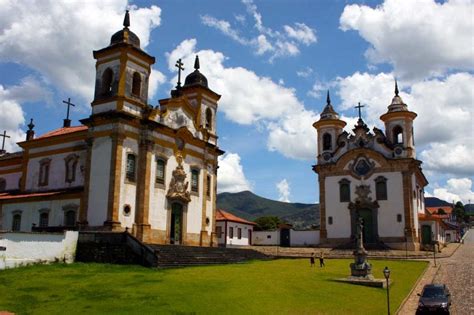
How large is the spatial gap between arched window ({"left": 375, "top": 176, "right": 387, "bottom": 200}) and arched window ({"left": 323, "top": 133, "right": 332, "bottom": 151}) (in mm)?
6677

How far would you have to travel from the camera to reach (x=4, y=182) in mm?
38969

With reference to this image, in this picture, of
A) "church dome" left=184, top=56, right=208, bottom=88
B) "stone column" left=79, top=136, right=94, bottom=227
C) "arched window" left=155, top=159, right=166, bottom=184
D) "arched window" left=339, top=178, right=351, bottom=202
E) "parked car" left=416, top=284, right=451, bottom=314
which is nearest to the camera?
"parked car" left=416, top=284, right=451, bottom=314

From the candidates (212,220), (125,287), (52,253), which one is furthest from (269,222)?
(125,287)

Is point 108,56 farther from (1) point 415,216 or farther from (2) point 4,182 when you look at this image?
(1) point 415,216

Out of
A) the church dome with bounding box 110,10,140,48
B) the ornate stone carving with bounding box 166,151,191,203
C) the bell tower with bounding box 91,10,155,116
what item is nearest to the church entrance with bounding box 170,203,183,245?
the ornate stone carving with bounding box 166,151,191,203

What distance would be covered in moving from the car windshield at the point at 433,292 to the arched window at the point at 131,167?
62.0 feet

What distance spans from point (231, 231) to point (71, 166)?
25.7 m

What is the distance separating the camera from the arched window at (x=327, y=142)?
5088 centimetres

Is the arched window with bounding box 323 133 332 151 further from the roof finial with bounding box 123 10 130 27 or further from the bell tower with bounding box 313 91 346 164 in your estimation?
the roof finial with bounding box 123 10 130 27

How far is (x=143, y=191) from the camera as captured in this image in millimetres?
29922

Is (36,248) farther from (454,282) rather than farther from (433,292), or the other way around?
(454,282)

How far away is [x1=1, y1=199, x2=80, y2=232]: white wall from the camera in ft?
99.1

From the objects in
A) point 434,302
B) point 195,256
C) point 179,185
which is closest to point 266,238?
point 179,185

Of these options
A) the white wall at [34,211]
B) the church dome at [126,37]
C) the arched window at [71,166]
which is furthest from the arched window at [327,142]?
the white wall at [34,211]
